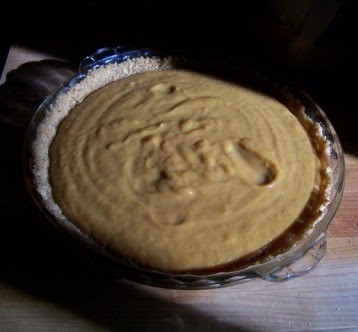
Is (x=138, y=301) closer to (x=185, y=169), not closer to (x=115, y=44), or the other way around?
(x=185, y=169)

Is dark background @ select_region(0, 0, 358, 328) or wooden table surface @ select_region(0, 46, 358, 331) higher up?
dark background @ select_region(0, 0, 358, 328)

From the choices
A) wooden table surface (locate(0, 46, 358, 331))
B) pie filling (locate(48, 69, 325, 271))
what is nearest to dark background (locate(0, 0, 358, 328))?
wooden table surface (locate(0, 46, 358, 331))

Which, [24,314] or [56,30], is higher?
[56,30]

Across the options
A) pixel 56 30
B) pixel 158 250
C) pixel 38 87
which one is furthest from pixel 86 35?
pixel 158 250

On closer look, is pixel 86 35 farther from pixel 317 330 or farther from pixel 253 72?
pixel 317 330

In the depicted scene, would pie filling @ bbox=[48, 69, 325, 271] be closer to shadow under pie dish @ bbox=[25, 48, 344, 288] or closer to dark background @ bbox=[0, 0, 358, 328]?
shadow under pie dish @ bbox=[25, 48, 344, 288]
